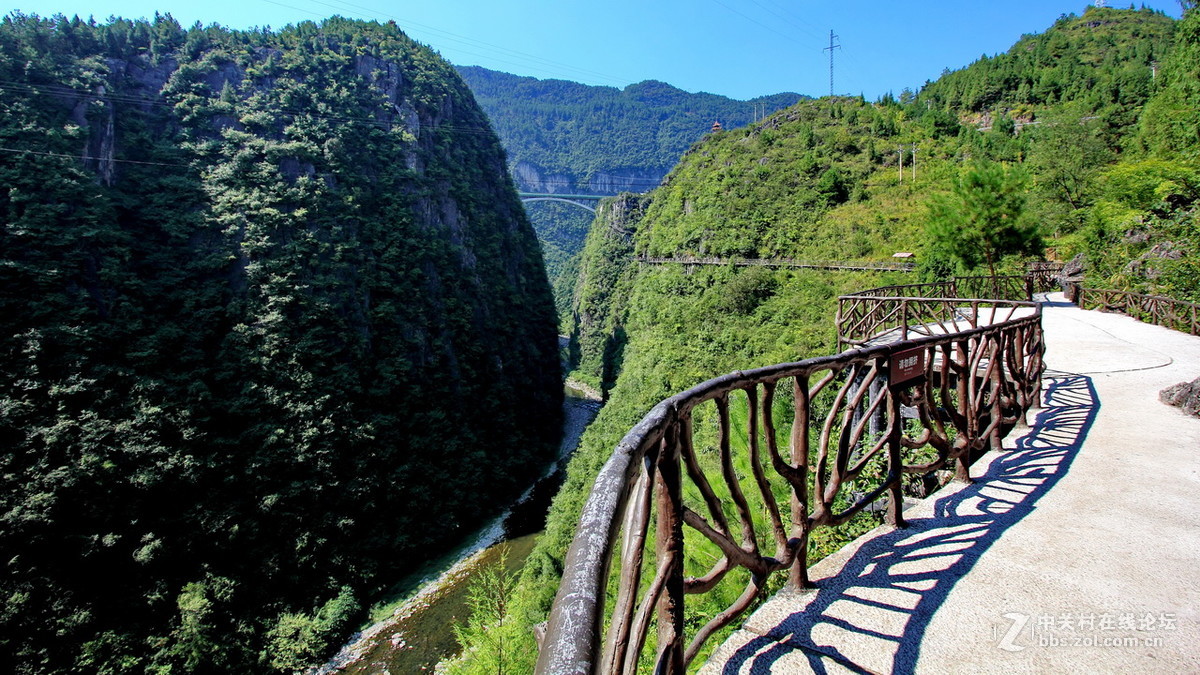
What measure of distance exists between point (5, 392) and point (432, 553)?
59.0ft

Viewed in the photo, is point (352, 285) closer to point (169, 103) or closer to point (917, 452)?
point (169, 103)

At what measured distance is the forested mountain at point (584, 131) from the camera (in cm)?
11962

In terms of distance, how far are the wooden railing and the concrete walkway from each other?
379 inches

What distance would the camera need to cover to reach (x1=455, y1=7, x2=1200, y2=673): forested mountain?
1493 centimetres

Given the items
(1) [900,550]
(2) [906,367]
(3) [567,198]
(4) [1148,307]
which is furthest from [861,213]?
(3) [567,198]

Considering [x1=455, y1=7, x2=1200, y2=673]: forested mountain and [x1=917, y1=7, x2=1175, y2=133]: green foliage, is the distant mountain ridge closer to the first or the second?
[x1=917, y1=7, x2=1175, y2=133]: green foliage

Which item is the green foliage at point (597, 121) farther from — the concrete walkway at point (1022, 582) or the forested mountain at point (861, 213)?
the concrete walkway at point (1022, 582)

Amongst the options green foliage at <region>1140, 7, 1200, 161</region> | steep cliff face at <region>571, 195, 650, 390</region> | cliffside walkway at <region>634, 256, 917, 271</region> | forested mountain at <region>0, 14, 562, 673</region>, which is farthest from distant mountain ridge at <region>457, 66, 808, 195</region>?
green foliage at <region>1140, 7, 1200, 161</region>

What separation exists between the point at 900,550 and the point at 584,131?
15190cm

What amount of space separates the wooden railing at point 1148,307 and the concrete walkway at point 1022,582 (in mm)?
9630

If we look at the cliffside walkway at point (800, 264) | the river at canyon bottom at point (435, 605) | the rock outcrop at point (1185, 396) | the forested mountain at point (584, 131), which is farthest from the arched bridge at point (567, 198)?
the rock outcrop at point (1185, 396)

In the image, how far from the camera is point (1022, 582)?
2.48 metres

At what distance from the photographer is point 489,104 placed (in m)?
147

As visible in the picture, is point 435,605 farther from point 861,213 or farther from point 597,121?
point 597,121
